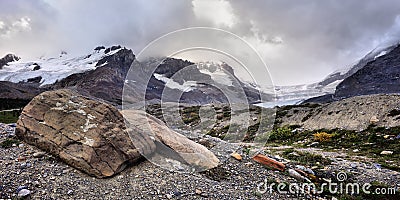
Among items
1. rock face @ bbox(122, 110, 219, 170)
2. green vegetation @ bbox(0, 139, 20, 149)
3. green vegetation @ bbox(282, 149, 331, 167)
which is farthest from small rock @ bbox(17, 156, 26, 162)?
green vegetation @ bbox(282, 149, 331, 167)

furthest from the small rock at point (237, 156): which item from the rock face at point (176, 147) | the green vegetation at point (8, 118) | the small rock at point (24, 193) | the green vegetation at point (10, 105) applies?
the green vegetation at point (10, 105)

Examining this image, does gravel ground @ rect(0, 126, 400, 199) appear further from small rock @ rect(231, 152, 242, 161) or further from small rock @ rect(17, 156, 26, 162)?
small rock @ rect(231, 152, 242, 161)

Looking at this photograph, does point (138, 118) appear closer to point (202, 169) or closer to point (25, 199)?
point (202, 169)

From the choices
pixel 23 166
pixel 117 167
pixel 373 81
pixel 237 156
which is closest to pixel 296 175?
pixel 237 156

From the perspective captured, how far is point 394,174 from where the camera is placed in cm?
1295

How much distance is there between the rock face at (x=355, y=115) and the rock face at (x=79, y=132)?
1020 inches

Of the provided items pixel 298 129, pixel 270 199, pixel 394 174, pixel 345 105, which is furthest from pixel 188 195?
pixel 345 105

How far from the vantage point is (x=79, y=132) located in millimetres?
10812

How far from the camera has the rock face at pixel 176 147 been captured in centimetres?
1177

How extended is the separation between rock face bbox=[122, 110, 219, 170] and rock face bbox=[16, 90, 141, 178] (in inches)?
45.9

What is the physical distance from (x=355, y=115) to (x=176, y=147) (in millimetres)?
27888

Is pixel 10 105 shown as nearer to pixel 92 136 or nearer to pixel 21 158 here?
pixel 21 158

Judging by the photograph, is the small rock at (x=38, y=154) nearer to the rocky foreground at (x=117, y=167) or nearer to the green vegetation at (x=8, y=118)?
the rocky foreground at (x=117, y=167)

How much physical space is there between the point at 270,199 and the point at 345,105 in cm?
3247
